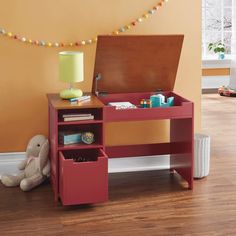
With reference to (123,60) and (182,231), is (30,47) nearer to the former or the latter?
(123,60)

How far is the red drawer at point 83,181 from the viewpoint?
9.87 feet

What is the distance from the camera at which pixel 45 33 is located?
139 inches

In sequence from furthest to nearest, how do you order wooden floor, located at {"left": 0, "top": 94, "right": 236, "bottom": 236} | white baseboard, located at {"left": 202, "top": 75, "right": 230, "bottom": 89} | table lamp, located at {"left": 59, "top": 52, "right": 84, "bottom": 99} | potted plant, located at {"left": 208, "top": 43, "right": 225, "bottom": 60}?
white baseboard, located at {"left": 202, "top": 75, "right": 230, "bottom": 89} < potted plant, located at {"left": 208, "top": 43, "right": 225, "bottom": 60} < table lamp, located at {"left": 59, "top": 52, "right": 84, "bottom": 99} < wooden floor, located at {"left": 0, "top": 94, "right": 236, "bottom": 236}

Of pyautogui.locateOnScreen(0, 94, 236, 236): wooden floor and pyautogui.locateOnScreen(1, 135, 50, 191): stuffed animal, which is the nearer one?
pyautogui.locateOnScreen(0, 94, 236, 236): wooden floor

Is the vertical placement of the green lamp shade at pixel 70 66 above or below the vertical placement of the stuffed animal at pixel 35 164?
above

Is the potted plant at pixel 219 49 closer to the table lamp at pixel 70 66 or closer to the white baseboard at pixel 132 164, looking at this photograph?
the white baseboard at pixel 132 164

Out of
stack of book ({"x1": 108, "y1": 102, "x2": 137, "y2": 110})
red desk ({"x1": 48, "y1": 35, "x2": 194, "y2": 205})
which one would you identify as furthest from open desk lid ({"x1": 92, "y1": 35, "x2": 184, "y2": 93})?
stack of book ({"x1": 108, "y1": 102, "x2": 137, "y2": 110})

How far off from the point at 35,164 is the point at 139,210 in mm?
824

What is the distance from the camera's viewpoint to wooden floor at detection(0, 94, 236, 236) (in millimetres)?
2811

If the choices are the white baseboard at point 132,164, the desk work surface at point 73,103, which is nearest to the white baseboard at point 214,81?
the white baseboard at point 132,164

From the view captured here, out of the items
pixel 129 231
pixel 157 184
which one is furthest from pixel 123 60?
pixel 129 231

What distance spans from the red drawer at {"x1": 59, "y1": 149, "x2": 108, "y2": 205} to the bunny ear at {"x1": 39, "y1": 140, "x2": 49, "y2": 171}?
387 mm

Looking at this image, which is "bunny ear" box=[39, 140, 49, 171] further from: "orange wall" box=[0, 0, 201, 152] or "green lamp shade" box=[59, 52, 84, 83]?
"green lamp shade" box=[59, 52, 84, 83]

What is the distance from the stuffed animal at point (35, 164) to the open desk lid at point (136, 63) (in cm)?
51
